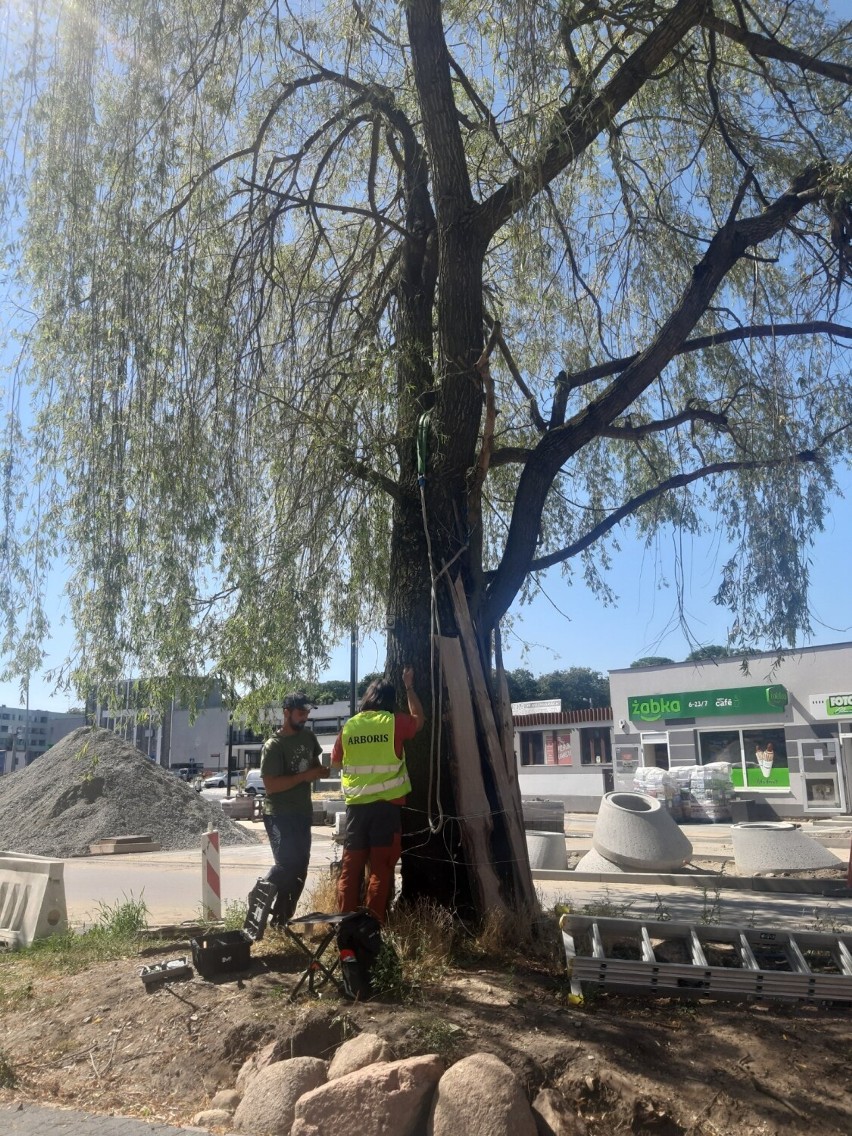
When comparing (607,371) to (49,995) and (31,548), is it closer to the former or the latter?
(31,548)

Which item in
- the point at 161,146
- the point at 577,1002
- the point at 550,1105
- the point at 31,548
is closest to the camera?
the point at 550,1105

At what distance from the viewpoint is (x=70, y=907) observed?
11.2 meters

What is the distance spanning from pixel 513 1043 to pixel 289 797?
9.31 feet

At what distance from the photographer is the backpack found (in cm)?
492

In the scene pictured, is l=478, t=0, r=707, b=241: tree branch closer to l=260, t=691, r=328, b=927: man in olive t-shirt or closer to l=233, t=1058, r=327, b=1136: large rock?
l=260, t=691, r=328, b=927: man in olive t-shirt

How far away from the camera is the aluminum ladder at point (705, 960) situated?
15.8 feet

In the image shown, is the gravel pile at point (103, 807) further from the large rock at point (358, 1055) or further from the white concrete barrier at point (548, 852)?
the large rock at point (358, 1055)

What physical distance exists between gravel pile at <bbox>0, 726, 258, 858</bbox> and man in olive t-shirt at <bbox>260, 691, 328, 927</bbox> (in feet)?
45.6

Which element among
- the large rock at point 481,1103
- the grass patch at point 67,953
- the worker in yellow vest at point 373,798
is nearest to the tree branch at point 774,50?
the worker in yellow vest at point 373,798

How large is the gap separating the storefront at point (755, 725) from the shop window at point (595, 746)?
4790 mm

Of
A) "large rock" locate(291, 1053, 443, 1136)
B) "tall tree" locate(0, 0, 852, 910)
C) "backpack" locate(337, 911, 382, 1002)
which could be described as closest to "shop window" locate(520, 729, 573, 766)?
"tall tree" locate(0, 0, 852, 910)

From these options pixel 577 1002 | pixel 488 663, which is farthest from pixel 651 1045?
pixel 488 663

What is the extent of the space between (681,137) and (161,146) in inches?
205

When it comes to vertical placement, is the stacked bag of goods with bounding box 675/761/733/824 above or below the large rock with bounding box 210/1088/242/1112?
above
